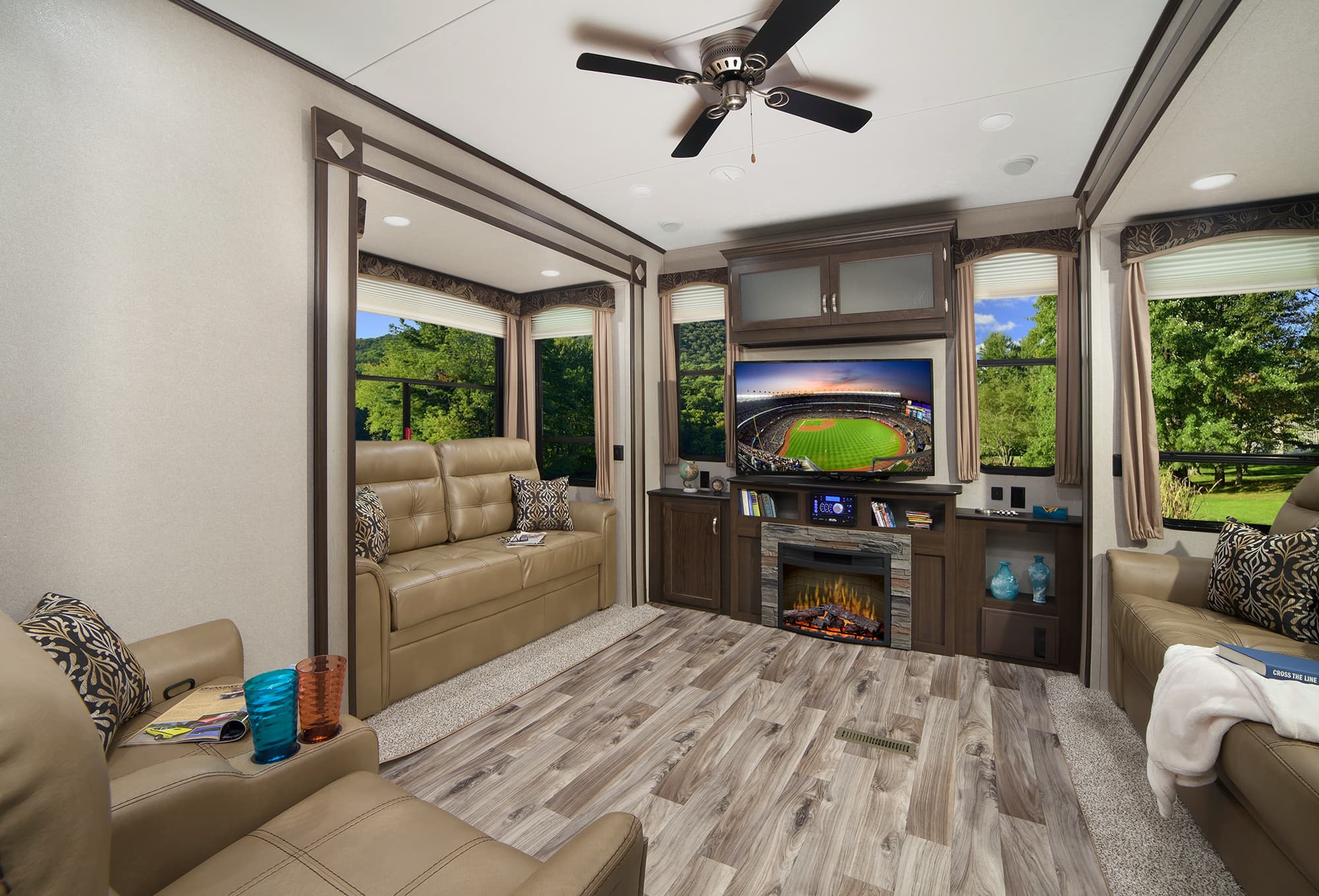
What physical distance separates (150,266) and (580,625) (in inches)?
120

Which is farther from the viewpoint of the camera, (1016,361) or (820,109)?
(1016,361)

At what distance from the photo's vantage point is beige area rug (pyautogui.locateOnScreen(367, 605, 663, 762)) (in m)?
2.63

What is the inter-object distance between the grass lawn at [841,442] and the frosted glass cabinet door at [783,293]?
28.4 inches

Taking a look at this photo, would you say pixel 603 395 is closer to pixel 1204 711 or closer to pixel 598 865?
pixel 1204 711

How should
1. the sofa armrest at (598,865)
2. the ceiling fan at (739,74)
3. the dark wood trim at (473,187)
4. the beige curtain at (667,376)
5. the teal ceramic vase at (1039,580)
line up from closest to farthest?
the sofa armrest at (598,865)
the ceiling fan at (739,74)
the dark wood trim at (473,187)
the teal ceramic vase at (1039,580)
the beige curtain at (667,376)

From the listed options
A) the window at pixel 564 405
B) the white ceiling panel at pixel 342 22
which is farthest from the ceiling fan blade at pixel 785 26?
the window at pixel 564 405

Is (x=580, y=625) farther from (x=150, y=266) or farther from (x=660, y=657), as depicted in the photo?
(x=150, y=266)

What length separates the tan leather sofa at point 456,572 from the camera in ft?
9.14

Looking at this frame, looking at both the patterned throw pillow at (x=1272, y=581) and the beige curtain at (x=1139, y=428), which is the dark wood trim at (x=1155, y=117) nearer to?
the beige curtain at (x=1139, y=428)

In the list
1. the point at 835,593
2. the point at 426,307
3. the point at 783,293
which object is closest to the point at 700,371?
the point at 783,293

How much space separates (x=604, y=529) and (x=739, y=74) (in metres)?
3.04

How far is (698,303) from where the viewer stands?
15.6 feet

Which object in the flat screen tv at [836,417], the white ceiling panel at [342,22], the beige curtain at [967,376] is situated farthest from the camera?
the flat screen tv at [836,417]

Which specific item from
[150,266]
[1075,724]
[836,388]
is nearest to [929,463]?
[836,388]
